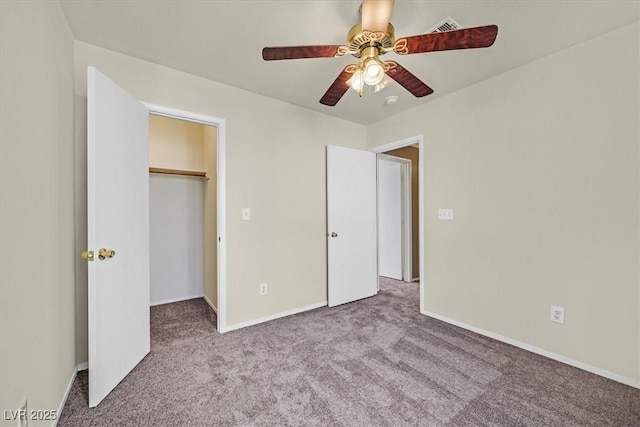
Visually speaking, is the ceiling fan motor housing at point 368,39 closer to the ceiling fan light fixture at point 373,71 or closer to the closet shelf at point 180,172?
the ceiling fan light fixture at point 373,71

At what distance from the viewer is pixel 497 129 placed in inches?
93.0

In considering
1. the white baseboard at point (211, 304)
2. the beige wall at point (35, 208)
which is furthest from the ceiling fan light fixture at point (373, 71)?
the white baseboard at point (211, 304)

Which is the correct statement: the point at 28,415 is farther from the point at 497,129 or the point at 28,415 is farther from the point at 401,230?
the point at 401,230

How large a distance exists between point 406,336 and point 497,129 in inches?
80.6

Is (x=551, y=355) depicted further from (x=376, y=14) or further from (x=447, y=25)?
(x=376, y=14)

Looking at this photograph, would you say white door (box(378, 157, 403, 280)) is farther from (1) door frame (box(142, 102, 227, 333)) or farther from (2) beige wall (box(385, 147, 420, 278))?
(1) door frame (box(142, 102, 227, 333))

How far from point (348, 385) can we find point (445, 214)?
6.27ft

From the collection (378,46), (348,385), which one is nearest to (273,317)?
(348,385)

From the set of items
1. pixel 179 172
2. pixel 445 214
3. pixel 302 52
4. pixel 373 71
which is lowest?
pixel 445 214

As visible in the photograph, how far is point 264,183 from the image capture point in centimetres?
277

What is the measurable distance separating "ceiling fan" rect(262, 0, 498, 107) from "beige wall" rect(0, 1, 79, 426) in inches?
40.7

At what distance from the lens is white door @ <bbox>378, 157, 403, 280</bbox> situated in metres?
4.52

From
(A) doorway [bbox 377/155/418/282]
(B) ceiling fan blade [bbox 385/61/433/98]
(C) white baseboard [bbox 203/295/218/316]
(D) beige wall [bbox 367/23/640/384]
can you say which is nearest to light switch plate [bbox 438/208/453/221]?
(D) beige wall [bbox 367/23/640/384]

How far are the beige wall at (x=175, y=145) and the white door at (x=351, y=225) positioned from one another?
1779 mm
